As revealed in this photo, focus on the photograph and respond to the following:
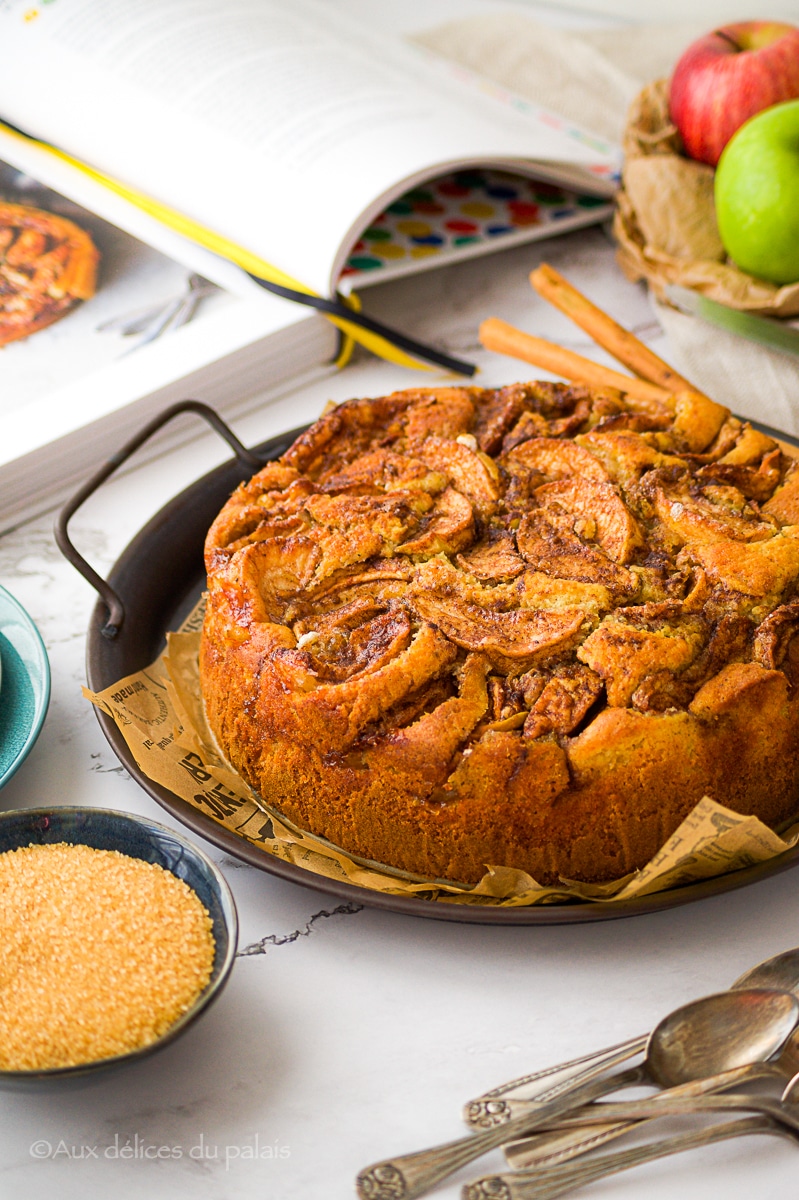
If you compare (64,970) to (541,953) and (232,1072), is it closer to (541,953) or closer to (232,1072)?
(232,1072)

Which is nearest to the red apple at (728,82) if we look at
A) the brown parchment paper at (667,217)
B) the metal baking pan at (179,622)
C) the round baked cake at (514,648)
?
the brown parchment paper at (667,217)

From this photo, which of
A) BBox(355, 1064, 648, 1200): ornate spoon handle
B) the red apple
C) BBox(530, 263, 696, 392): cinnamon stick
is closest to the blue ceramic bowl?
BBox(355, 1064, 648, 1200): ornate spoon handle

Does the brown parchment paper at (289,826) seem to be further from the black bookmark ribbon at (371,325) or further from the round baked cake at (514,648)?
the black bookmark ribbon at (371,325)

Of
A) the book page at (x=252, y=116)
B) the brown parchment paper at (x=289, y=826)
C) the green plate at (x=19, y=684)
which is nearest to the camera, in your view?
the brown parchment paper at (x=289, y=826)

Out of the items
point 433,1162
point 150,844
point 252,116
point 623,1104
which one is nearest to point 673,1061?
point 623,1104

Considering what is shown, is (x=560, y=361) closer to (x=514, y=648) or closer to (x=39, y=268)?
(x=514, y=648)

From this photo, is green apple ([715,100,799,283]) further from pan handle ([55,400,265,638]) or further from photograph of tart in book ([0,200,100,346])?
photograph of tart in book ([0,200,100,346])
